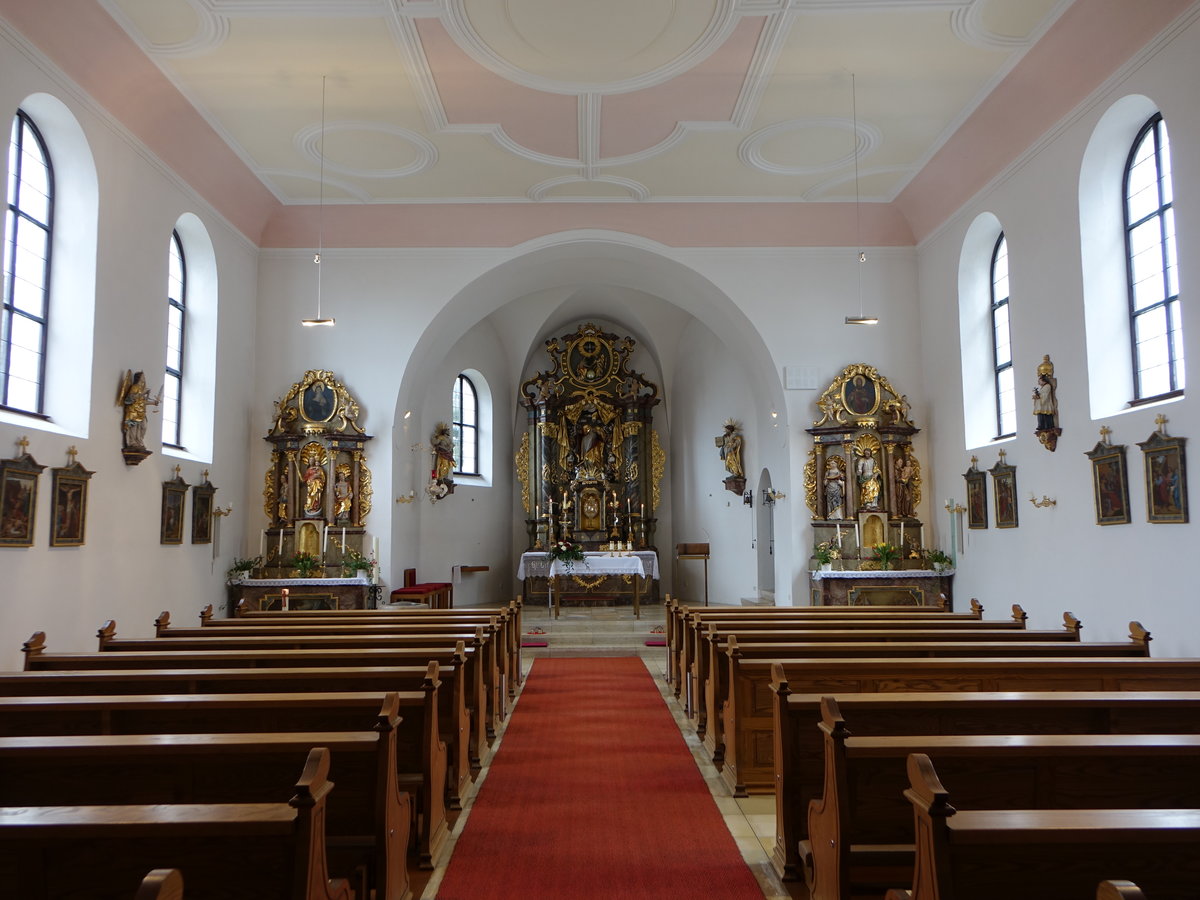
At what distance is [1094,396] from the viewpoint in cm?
884

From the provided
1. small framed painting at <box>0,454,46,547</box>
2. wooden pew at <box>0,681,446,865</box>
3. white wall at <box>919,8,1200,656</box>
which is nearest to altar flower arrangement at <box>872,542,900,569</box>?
white wall at <box>919,8,1200,656</box>

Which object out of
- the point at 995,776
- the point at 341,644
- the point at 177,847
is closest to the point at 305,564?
A: the point at 341,644

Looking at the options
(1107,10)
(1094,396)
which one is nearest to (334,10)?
(1107,10)

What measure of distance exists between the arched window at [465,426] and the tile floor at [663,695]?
132 inches

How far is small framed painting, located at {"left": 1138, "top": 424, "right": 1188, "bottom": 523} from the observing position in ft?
24.2

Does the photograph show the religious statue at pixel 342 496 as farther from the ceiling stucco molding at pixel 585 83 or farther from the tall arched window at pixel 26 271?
the ceiling stucco molding at pixel 585 83

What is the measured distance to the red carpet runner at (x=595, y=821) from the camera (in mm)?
4246

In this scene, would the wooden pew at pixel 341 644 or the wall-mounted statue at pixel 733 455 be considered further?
the wall-mounted statue at pixel 733 455

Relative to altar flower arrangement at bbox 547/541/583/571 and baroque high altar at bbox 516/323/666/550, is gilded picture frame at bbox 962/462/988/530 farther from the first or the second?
baroque high altar at bbox 516/323/666/550

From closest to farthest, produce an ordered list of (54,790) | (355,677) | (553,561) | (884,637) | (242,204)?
(54,790), (355,677), (884,637), (242,204), (553,561)

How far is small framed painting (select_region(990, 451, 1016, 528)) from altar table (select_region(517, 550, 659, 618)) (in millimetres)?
6318

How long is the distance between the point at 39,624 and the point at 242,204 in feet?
22.0

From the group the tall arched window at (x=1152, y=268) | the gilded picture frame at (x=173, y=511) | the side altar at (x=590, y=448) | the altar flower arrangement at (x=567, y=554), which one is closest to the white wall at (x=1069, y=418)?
the tall arched window at (x=1152, y=268)

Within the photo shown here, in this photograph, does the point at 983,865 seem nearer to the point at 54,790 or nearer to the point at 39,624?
the point at 54,790
